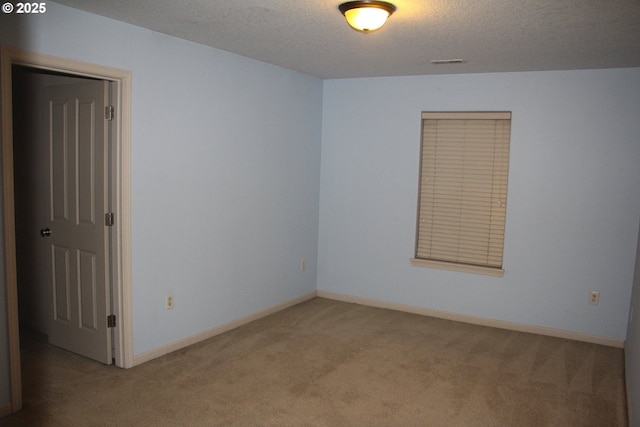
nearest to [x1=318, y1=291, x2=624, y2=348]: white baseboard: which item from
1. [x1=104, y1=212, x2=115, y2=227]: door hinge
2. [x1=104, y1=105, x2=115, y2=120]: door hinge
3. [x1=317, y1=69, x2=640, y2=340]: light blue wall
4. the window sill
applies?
[x1=317, y1=69, x2=640, y2=340]: light blue wall

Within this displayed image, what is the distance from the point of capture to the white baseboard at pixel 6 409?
2.96 metres

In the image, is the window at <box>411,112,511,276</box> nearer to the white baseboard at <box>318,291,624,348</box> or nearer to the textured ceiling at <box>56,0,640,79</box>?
the white baseboard at <box>318,291,624,348</box>

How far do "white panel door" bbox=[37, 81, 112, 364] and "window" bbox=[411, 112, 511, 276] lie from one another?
9.99 feet

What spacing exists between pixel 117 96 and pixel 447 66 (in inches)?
110

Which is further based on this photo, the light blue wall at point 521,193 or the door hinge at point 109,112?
the light blue wall at point 521,193

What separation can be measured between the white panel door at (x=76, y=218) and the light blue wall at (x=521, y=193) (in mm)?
2688

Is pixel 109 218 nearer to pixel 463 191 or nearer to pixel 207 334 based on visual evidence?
pixel 207 334

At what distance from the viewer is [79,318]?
388 cm

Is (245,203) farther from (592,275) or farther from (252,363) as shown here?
(592,275)

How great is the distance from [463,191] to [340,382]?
2418mm

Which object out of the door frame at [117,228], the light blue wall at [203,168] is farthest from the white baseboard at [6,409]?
the light blue wall at [203,168]

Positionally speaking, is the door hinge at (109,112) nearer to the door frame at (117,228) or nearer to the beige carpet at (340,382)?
the door frame at (117,228)

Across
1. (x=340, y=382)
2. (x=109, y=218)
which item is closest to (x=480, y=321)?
(x=340, y=382)

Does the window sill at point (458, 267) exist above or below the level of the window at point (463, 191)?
below
